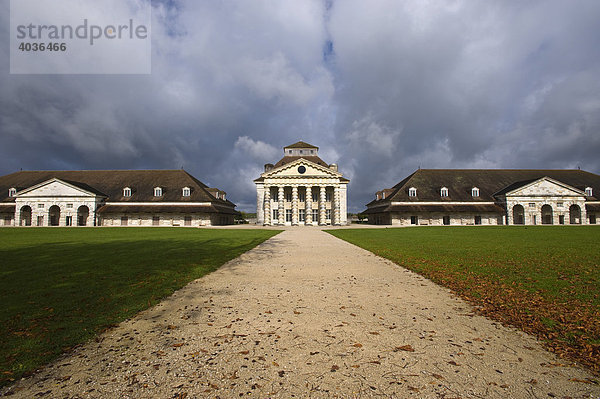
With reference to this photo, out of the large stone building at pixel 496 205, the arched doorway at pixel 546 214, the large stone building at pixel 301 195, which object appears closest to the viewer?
the large stone building at pixel 496 205

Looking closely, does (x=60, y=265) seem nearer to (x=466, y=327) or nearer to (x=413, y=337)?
(x=413, y=337)

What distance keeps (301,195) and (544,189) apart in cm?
4170

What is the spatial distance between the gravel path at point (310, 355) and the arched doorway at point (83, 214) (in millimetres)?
53282

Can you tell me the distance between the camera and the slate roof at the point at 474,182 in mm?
48375

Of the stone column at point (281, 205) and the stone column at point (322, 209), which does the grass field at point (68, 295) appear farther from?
the stone column at point (322, 209)

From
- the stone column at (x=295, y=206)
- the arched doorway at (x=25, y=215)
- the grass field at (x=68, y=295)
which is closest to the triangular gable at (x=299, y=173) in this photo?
the stone column at (x=295, y=206)

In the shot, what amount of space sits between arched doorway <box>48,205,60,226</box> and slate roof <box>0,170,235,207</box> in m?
5.09

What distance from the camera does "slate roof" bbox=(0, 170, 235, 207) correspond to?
157 ft

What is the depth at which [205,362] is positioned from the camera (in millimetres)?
3244

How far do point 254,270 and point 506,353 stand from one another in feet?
22.3

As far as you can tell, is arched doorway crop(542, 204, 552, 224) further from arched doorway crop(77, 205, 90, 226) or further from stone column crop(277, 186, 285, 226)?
arched doorway crop(77, 205, 90, 226)

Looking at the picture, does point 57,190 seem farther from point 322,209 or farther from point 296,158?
point 322,209

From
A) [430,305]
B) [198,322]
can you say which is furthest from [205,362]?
[430,305]

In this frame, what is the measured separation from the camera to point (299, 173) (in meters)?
50.2
